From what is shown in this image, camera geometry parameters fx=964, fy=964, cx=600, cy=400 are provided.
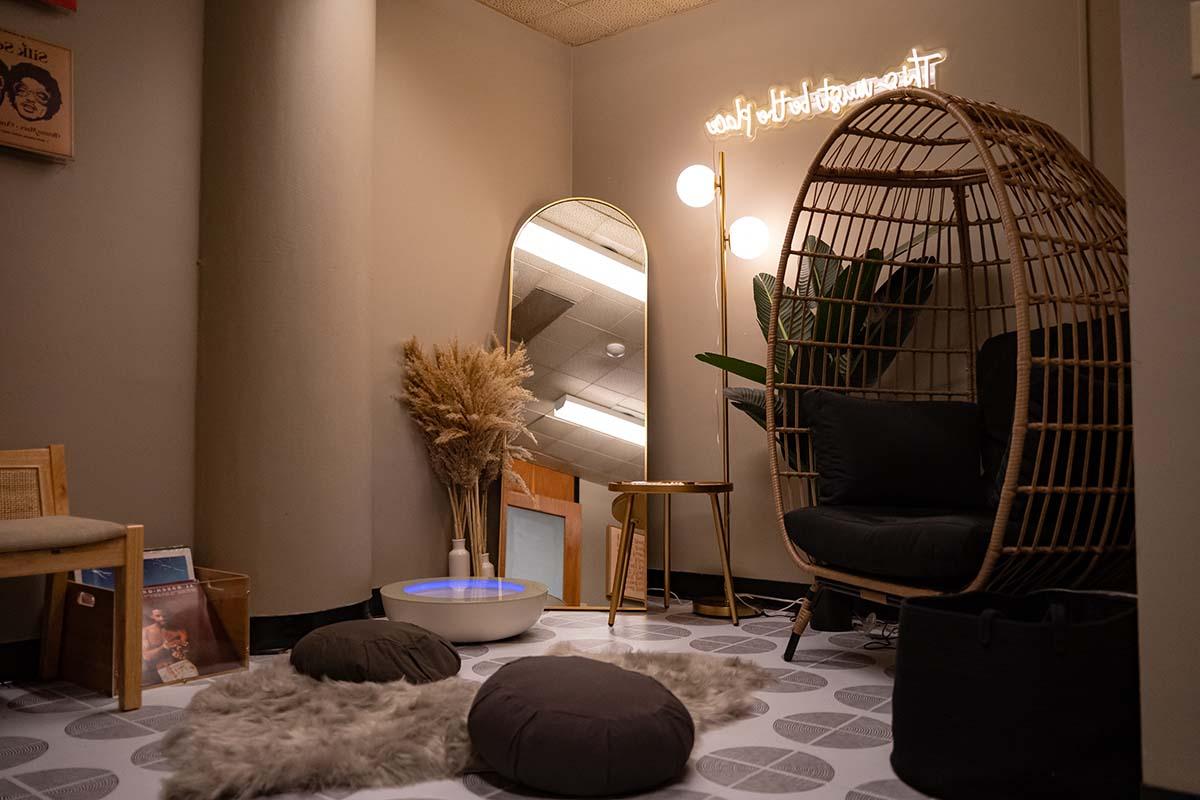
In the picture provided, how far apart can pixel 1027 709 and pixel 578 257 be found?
311 centimetres

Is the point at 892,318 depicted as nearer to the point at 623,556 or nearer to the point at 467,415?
the point at 623,556

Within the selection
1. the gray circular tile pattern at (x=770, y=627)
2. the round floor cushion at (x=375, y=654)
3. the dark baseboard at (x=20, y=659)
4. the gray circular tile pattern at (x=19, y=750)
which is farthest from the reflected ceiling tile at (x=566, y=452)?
the gray circular tile pattern at (x=19, y=750)

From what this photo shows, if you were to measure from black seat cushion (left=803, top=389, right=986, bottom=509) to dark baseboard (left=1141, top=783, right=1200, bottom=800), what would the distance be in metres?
1.46

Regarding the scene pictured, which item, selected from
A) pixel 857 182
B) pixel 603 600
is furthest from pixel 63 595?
pixel 857 182

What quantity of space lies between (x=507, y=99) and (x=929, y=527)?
3010mm

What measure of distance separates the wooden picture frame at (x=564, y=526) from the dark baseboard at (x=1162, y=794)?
2.69m

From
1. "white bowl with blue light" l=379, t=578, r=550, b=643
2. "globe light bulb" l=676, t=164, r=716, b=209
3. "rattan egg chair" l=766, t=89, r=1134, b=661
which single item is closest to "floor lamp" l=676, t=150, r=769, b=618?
"globe light bulb" l=676, t=164, r=716, b=209

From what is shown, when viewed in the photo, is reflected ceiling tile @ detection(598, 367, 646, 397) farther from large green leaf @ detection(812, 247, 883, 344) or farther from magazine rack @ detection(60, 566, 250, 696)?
magazine rack @ detection(60, 566, 250, 696)

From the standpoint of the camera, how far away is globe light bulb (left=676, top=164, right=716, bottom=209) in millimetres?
4121

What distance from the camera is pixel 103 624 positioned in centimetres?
273

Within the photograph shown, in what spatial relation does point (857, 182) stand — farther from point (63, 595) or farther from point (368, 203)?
point (63, 595)

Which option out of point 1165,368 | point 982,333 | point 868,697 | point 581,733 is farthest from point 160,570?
point 982,333

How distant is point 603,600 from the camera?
421 centimetres

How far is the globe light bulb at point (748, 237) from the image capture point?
4023 millimetres
